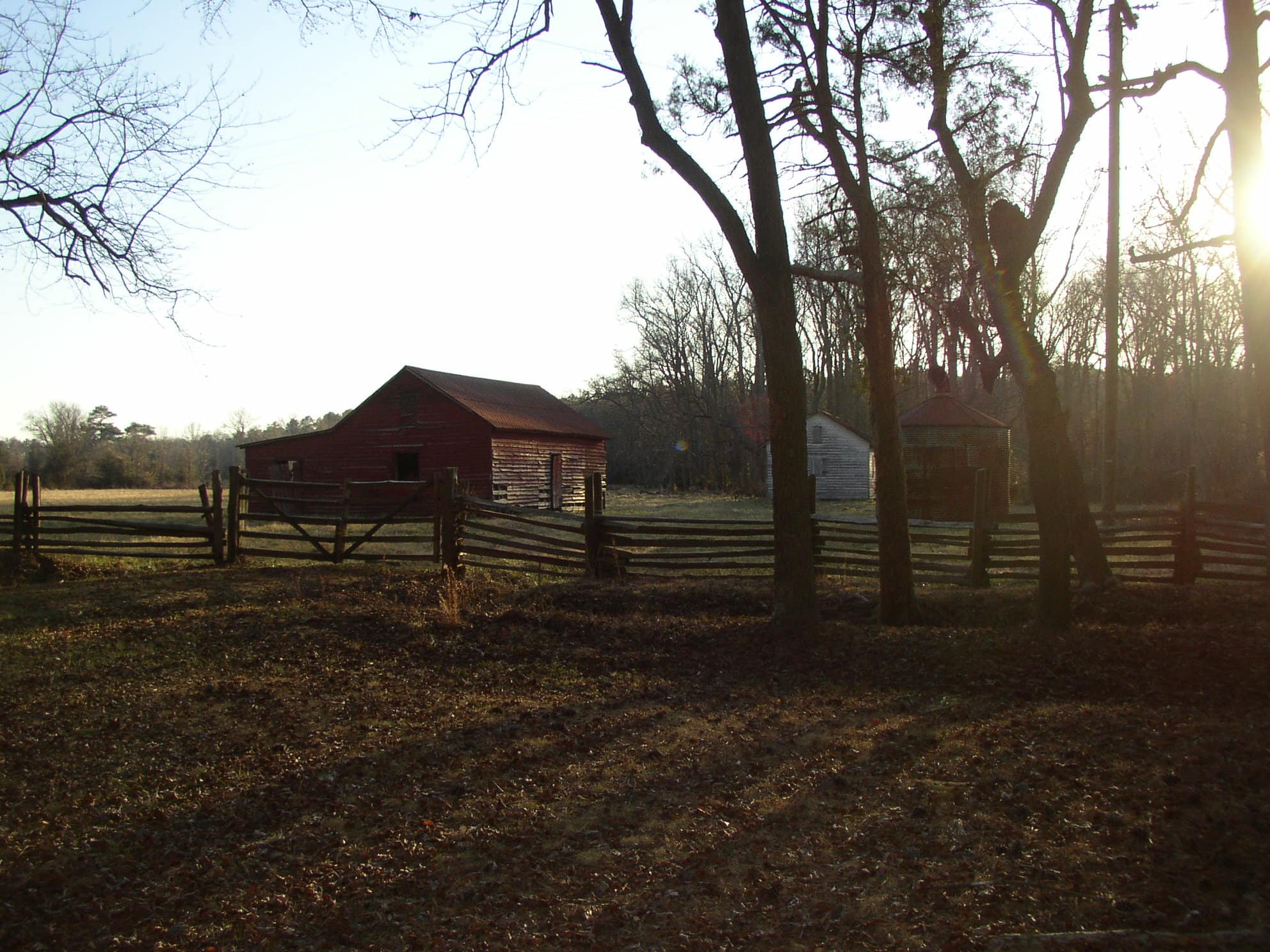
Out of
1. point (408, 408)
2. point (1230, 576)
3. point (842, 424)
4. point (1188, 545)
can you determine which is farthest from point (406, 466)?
point (1230, 576)

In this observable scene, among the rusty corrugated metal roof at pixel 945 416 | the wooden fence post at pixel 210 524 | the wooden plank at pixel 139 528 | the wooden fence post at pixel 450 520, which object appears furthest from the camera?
the rusty corrugated metal roof at pixel 945 416

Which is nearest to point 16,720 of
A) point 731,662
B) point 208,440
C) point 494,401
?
point 731,662

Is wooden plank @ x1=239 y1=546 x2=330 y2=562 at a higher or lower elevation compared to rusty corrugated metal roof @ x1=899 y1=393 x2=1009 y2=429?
lower

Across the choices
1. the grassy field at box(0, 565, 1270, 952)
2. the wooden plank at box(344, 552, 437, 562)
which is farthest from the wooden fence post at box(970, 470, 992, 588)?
the wooden plank at box(344, 552, 437, 562)

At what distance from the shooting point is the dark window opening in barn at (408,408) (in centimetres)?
3159

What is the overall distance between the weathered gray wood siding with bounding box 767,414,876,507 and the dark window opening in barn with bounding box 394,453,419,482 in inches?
770

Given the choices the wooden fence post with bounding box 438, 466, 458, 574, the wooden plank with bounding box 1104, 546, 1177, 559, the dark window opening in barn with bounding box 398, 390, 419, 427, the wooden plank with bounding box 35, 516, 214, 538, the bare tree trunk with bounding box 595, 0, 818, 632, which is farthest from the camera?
the dark window opening in barn with bounding box 398, 390, 419, 427

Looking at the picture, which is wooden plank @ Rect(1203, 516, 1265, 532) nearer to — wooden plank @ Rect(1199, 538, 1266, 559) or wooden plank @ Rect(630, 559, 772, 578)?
wooden plank @ Rect(1199, 538, 1266, 559)

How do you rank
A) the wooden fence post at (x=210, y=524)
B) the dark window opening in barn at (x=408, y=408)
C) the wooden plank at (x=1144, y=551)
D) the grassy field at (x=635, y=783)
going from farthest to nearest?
1. the dark window opening in barn at (x=408, y=408)
2. the wooden fence post at (x=210, y=524)
3. the wooden plank at (x=1144, y=551)
4. the grassy field at (x=635, y=783)

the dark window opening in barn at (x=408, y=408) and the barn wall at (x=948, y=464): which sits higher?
the dark window opening in barn at (x=408, y=408)

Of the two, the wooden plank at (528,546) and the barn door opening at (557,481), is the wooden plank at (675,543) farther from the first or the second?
the barn door opening at (557,481)

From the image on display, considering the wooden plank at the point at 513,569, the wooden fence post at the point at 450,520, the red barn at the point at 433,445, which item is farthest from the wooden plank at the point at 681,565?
the red barn at the point at 433,445

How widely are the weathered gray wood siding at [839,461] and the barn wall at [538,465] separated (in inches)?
430

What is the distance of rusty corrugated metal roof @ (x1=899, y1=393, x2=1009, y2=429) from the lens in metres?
28.3
